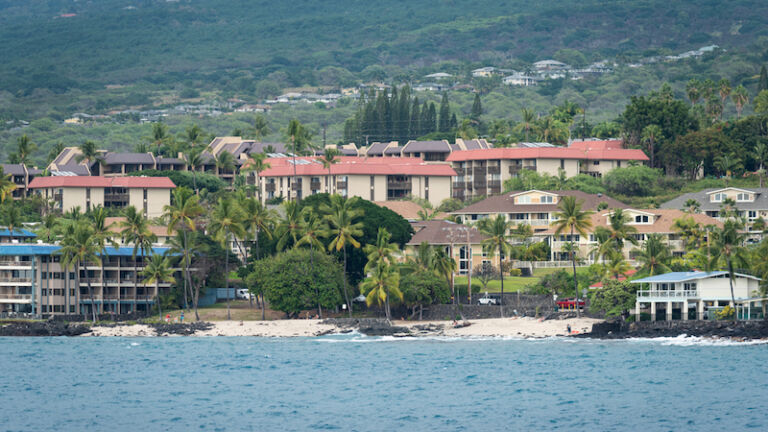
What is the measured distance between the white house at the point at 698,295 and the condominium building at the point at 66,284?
44148 mm

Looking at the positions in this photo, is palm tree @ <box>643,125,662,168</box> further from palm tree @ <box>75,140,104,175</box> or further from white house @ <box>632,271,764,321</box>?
palm tree @ <box>75,140,104,175</box>

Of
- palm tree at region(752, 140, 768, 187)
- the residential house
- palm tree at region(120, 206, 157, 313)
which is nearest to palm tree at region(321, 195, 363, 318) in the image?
the residential house

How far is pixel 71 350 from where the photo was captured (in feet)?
336

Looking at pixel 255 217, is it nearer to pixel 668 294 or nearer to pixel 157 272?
pixel 157 272

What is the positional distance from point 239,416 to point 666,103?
113255 mm

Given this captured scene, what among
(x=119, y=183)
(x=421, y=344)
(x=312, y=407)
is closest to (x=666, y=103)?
(x=119, y=183)

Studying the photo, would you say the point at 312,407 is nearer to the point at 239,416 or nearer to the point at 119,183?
the point at 239,416

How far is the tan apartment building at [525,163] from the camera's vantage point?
537 feet

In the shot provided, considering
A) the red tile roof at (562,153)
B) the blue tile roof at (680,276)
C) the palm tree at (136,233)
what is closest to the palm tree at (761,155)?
the red tile roof at (562,153)

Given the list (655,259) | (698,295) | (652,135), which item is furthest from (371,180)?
(698,295)

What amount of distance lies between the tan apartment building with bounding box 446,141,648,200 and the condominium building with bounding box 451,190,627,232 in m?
21.2

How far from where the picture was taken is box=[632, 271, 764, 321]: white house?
94.6 m

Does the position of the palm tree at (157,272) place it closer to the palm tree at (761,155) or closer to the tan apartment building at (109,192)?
the tan apartment building at (109,192)

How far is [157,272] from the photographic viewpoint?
111m
